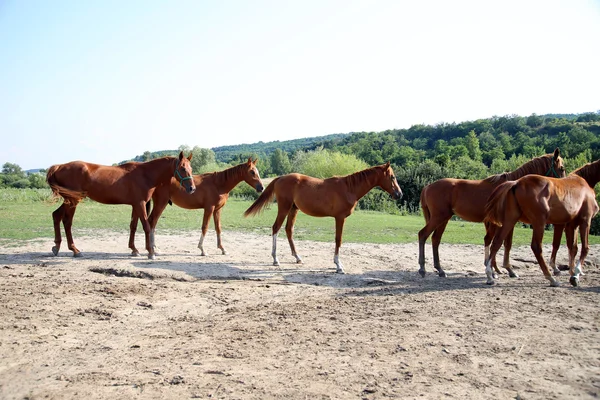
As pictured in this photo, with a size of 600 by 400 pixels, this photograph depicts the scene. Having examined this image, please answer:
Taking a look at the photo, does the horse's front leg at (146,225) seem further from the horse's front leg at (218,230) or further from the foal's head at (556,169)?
the foal's head at (556,169)

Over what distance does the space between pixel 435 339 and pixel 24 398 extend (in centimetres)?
412

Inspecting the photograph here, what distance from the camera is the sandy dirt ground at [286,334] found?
171 inches

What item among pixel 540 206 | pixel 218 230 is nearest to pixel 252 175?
pixel 218 230

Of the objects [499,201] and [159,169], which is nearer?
[499,201]

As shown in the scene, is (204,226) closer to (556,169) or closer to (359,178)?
(359,178)

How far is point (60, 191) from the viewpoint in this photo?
34.5 feet

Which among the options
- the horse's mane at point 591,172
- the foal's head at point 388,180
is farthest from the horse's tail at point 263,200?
the horse's mane at point 591,172

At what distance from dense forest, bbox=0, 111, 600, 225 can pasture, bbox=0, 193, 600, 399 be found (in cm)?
1581

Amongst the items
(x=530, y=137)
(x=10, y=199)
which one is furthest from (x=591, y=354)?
(x=530, y=137)

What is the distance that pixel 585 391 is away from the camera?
4078 mm

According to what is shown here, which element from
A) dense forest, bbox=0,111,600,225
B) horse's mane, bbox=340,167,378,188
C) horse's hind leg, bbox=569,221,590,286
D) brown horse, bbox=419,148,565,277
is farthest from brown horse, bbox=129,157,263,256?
dense forest, bbox=0,111,600,225

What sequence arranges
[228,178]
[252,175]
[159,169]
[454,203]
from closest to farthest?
[454,203]
[159,169]
[228,178]
[252,175]

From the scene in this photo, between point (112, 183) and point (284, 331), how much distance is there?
6.91 metres

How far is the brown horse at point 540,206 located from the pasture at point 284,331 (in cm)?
80
